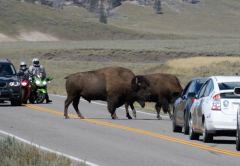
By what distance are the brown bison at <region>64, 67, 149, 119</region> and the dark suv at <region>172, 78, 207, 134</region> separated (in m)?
5.07

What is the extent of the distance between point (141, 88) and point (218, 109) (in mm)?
10320

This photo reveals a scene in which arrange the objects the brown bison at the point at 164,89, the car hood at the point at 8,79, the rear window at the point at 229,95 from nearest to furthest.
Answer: the rear window at the point at 229,95 → the brown bison at the point at 164,89 → the car hood at the point at 8,79

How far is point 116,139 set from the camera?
23031 millimetres

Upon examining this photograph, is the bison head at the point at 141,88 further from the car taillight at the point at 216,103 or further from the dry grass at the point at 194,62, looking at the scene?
the dry grass at the point at 194,62

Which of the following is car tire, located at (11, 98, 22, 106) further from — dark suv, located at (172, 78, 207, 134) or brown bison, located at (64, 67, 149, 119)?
dark suv, located at (172, 78, 207, 134)

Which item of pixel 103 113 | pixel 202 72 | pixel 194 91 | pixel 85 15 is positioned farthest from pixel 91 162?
pixel 85 15

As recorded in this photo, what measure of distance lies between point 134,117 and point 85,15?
551 ft

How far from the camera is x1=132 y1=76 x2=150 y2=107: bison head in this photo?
104 feet

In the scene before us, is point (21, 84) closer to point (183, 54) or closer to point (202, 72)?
point (202, 72)

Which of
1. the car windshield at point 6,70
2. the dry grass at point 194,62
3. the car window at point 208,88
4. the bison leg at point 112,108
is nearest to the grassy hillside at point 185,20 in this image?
the dry grass at point 194,62

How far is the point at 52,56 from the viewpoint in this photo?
93625 millimetres

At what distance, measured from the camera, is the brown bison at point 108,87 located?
31141 mm

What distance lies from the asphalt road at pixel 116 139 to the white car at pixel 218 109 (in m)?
0.33

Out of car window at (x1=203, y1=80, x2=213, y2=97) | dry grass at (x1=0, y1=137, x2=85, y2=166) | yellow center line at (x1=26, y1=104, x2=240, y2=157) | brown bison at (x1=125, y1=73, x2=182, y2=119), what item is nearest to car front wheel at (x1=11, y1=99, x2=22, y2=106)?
yellow center line at (x1=26, y1=104, x2=240, y2=157)
